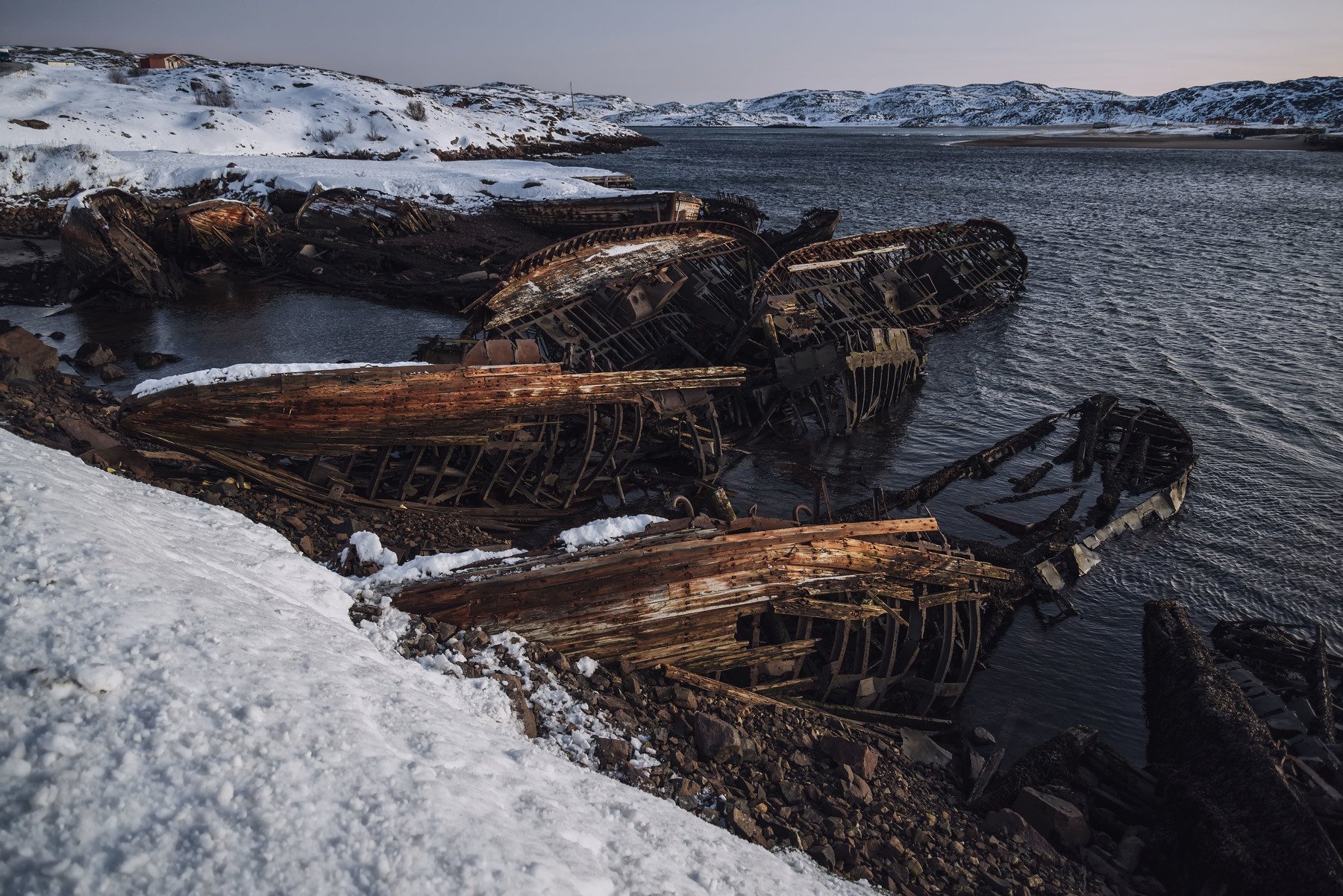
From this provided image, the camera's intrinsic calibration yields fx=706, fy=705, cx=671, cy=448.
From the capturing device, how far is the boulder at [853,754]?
6.07 metres

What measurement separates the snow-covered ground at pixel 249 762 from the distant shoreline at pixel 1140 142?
131m

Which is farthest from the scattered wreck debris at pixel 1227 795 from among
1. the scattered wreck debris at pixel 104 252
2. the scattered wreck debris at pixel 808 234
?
the scattered wreck debris at pixel 104 252

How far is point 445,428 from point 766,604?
Answer: 5.25 meters

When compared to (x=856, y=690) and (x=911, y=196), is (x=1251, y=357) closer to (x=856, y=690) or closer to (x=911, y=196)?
(x=856, y=690)

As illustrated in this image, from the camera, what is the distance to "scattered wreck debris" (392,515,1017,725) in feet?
21.1

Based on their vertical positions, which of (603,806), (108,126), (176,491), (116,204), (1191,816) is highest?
(108,126)

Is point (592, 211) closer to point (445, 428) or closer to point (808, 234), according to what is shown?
point (808, 234)

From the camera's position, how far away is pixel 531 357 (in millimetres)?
11352

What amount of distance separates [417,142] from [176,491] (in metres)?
56.4

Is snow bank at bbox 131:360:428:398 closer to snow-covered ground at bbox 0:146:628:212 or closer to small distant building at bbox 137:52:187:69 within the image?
snow-covered ground at bbox 0:146:628:212

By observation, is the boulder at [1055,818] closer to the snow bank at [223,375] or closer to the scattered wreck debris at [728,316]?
the snow bank at [223,375]

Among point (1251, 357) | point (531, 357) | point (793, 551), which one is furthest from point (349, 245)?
point (1251, 357)

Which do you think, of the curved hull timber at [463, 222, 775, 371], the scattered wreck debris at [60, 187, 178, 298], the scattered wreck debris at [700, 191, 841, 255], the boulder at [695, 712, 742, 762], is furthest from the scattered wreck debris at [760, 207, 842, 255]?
the boulder at [695, 712, 742, 762]

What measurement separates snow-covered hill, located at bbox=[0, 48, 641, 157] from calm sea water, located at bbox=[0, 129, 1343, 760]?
21894 millimetres
